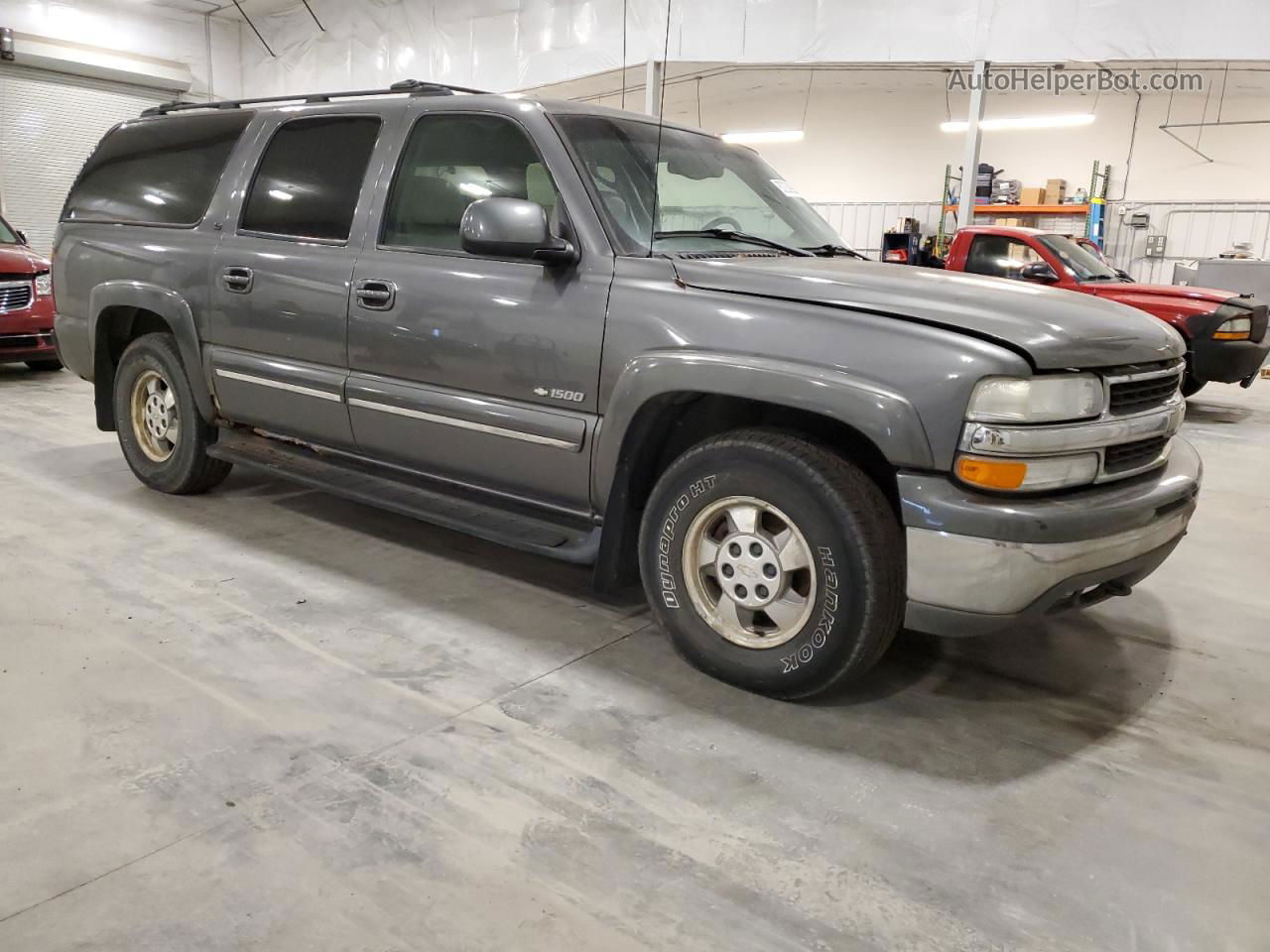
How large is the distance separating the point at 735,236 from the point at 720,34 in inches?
338

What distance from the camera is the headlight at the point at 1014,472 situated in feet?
7.63

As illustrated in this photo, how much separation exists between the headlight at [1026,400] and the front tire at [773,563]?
1.26 ft

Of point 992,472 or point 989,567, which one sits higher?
point 992,472

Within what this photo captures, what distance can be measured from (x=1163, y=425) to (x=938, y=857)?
150 centimetres

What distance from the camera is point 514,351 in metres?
3.09

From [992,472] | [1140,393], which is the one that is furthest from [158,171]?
[1140,393]

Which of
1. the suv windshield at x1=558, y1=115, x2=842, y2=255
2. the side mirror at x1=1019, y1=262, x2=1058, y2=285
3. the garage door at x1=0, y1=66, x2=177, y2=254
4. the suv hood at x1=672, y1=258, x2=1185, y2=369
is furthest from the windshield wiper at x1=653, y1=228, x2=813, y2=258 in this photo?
the garage door at x1=0, y1=66, x2=177, y2=254

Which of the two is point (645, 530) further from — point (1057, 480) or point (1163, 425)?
point (1163, 425)

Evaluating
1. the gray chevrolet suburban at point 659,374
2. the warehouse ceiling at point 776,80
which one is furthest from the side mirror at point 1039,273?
the gray chevrolet suburban at point 659,374

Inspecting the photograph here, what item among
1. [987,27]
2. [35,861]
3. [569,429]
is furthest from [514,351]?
[987,27]

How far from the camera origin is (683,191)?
3.45 m

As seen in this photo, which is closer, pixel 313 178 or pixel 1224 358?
pixel 313 178

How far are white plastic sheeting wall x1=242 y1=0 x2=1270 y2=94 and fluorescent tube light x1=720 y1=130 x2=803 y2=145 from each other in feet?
22.0

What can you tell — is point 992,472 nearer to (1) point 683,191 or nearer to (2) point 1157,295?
(1) point 683,191
